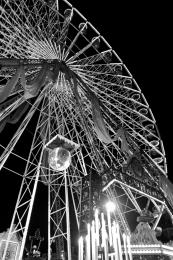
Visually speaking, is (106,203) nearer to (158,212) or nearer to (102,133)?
(102,133)

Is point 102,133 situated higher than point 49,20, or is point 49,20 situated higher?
point 49,20

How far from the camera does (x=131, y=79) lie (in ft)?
46.3

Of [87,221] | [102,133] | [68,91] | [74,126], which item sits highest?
[68,91]

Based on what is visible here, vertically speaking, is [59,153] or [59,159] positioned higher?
[59,153]

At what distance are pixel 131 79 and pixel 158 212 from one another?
6751 mm

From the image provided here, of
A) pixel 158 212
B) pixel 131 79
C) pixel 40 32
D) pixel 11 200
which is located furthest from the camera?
pixel 11 200

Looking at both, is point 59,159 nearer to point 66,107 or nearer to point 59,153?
point 59,153

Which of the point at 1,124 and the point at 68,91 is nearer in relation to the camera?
the point at 1,124

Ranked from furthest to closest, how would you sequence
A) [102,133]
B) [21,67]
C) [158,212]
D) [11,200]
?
[11,200] < [158,212] < [102,133] < [21,67]

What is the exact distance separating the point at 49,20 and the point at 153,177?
768 cm

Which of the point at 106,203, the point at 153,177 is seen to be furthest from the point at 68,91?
the point at 106,203

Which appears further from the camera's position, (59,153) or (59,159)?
(59,153)

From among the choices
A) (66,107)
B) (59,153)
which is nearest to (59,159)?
(59,153)

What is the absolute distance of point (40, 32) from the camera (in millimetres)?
10727
